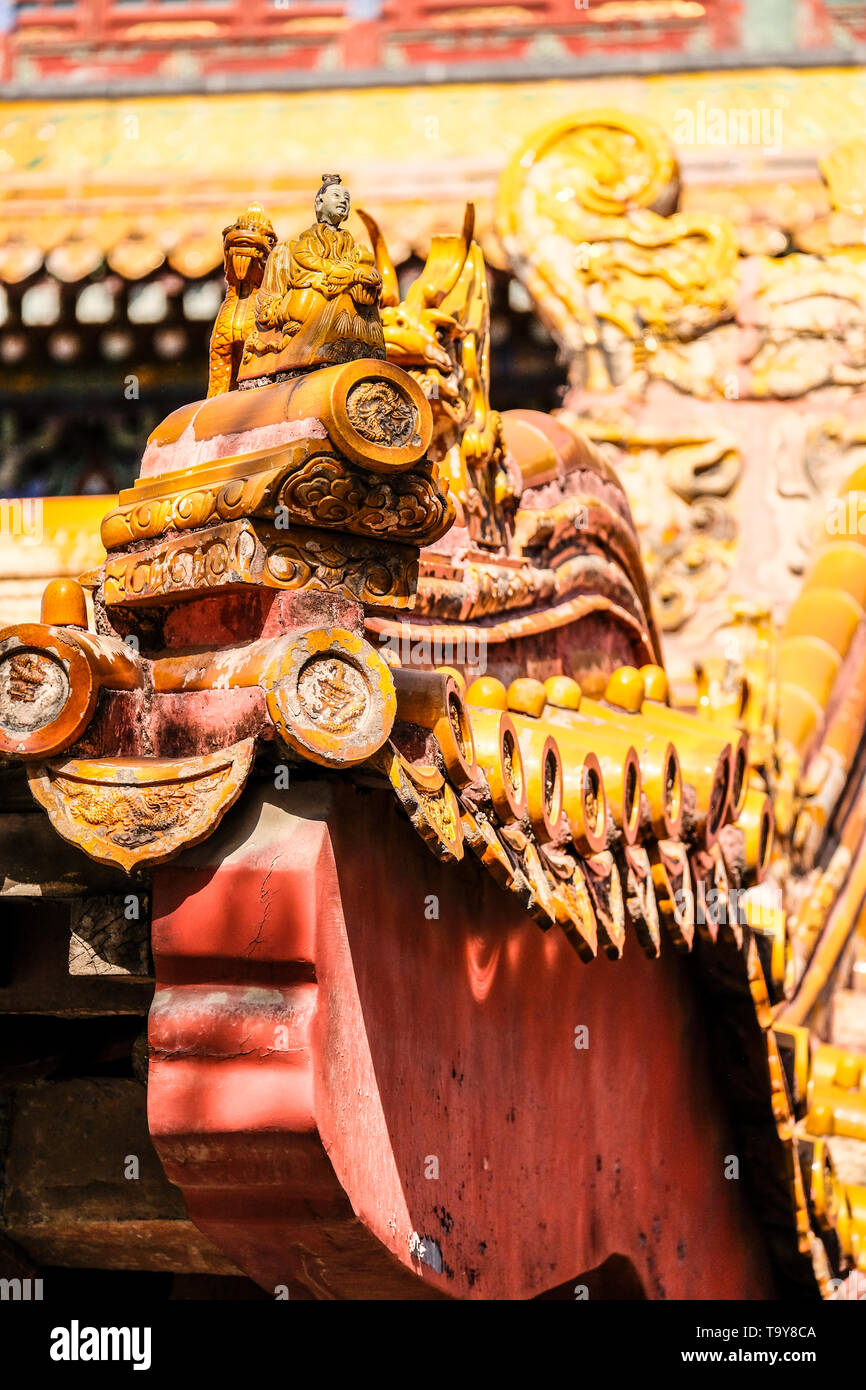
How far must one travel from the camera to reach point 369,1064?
103 inches

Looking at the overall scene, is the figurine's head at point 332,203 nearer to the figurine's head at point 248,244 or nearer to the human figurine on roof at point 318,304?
the human figurine on roof at point 318,304

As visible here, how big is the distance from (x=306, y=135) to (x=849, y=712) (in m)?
3.79

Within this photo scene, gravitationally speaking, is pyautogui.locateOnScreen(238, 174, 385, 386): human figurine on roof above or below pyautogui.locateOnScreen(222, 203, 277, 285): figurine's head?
below

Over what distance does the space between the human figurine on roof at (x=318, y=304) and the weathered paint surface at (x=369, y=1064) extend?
1.89 feet

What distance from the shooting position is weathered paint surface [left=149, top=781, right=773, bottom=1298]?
7.88 ft

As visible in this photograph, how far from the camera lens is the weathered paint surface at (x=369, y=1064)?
7.88 ft

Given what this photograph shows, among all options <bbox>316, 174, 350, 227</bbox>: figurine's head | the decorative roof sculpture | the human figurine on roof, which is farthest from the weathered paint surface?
<bbox>316, 174, 350, 227</bbox>: figurine's head

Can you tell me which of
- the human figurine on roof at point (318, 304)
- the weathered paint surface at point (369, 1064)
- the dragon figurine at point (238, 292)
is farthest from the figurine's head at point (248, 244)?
the weathered paint surface at point (369, 1064)

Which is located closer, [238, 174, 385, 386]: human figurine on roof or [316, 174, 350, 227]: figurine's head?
[238, 174, 385, 386]: human figurine on roof

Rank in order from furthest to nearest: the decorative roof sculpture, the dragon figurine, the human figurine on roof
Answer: the dragon figurine, the human figurine on roof, the decorative roof sculpture

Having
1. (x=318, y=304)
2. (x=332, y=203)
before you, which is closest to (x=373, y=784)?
(x=318, y=304)

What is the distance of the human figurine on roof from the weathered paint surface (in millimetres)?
577

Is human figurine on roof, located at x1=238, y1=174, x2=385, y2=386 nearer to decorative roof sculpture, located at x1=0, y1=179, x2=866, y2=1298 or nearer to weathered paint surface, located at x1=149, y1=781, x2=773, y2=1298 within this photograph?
decorative roof sculpture, located at x1=0, y1=179, x2=866, y2=1298
